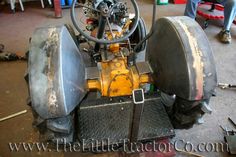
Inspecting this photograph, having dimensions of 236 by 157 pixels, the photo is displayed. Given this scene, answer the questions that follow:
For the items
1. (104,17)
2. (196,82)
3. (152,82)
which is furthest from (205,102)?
(104,17)

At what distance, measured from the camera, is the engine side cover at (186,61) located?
1.14 m

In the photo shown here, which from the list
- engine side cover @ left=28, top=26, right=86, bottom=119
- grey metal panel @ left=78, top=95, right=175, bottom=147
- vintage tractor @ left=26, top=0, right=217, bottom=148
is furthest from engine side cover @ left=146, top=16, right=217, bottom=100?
engine side cover @ left=28, top=26, right=86, bottom=119

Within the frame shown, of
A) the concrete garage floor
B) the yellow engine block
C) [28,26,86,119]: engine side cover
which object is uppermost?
[28,26,86,119]: engine side cover

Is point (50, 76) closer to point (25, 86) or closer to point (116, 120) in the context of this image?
point (116, 120)

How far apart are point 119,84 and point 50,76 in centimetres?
53

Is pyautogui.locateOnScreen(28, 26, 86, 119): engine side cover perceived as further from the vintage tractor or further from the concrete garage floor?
the concrete garage floor

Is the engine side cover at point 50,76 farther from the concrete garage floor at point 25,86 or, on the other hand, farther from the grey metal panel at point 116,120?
the concrete garage floor at point 25,86

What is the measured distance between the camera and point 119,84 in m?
1.49

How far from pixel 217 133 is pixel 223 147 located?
12cm

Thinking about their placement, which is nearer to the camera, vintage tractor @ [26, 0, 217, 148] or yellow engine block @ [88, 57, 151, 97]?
vintage tractor @ [26, 0, 217, 148]

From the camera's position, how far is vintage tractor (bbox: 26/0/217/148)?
1.07 metres

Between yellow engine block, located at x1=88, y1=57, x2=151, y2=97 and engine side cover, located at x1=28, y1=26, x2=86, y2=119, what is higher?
engine side cover, located at x1=28, y1=26, x2=86, y2=119

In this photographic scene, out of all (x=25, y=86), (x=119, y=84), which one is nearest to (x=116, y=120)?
(x=119, y=84)

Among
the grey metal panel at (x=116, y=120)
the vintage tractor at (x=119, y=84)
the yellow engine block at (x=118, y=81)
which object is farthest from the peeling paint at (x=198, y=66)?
the yellow engine block at (x=118, y=81)
